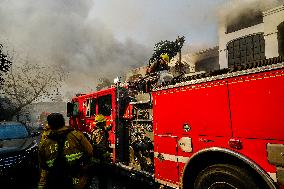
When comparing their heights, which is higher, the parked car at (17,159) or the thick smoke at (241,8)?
the thick smoke at (241,8)

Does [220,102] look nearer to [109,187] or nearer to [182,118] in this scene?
[182,118]

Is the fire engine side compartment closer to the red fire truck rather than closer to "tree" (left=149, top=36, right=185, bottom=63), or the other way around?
the red fire truck

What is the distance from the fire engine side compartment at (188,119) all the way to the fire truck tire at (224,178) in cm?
35

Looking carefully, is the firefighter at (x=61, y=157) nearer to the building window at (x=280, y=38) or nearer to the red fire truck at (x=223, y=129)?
the red fire truck at (x=223, y=129)

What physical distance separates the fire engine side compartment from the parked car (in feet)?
11.9

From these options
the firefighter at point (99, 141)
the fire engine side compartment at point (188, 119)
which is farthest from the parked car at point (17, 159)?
the fire engine side compartment at point (188, 119)

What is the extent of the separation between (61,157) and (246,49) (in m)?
17.4

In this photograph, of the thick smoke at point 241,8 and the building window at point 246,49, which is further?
the thick smoke at point 241,8

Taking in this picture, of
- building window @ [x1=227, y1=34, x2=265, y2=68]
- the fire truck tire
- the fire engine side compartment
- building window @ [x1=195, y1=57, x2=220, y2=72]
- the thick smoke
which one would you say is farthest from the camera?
building window @ [x1=195, y1=57, x2=220, y2=72]

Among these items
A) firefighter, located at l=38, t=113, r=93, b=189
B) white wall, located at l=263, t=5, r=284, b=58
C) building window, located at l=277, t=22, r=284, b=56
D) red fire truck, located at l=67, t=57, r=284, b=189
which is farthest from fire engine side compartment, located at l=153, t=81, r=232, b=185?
building window, located at l=277, t=22, r=284, b=56

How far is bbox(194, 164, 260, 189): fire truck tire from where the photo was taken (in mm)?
3514

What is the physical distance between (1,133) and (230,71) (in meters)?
7.22

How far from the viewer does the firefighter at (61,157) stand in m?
3.22

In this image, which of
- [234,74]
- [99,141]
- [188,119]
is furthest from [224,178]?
[99,141]
